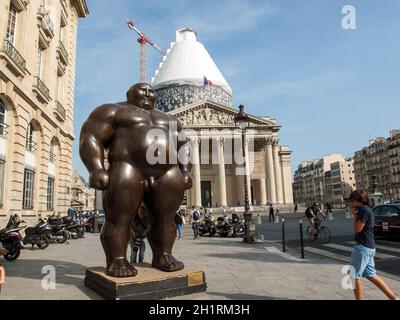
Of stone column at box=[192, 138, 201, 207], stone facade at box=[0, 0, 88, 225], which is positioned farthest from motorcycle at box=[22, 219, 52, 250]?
stone column at box=[192, 138, 201, 207]

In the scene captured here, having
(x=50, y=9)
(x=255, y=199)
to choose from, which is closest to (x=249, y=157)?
(x=255, y=199)

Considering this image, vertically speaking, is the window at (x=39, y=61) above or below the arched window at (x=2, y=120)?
above

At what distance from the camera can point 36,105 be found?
51.0ft

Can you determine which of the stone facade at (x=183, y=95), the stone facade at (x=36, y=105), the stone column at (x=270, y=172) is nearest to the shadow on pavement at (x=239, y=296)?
the stone facade at (x=36, y=105)

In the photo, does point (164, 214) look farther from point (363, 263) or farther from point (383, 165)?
point (383, 165)

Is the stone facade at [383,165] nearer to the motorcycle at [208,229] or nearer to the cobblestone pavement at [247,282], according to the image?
the motorcycle at [208,229]

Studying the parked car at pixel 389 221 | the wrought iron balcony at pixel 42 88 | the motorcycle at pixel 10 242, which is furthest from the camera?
the wrought iron balcony at pixel 42 88

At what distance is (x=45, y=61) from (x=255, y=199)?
4686 centimetres

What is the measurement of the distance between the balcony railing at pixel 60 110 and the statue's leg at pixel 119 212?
52.8 feet

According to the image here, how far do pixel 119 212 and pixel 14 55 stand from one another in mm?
11600

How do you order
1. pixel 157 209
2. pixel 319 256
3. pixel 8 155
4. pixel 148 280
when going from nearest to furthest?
pixel 148 280 < pixel 157 209 < pixel 319 256 < pixel 8 155

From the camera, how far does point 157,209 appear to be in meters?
4.88

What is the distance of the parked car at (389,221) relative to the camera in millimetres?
12116
